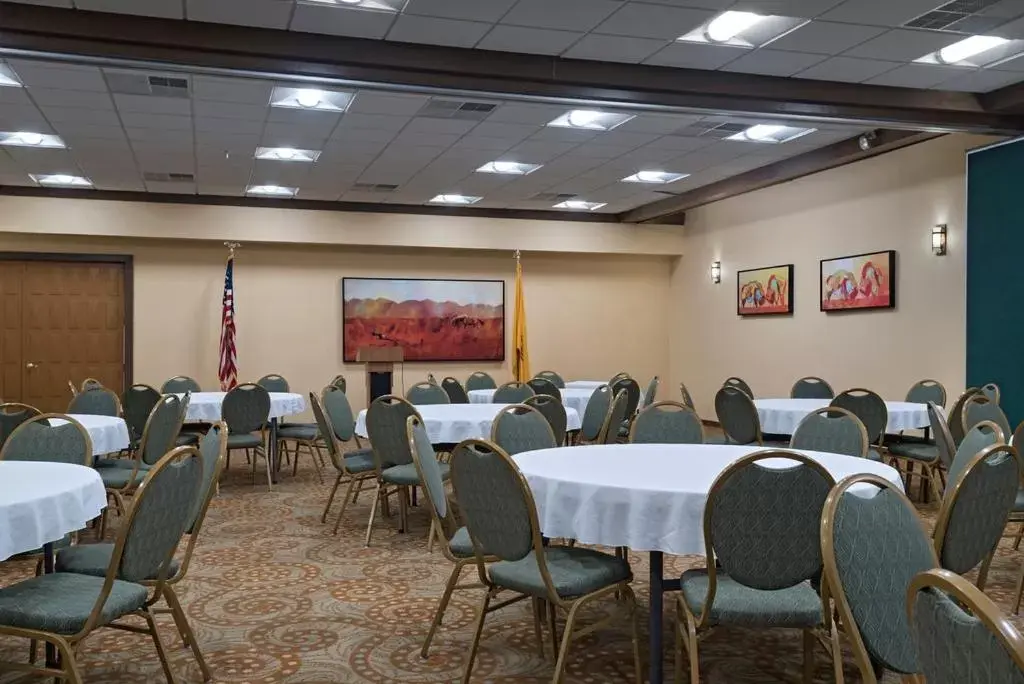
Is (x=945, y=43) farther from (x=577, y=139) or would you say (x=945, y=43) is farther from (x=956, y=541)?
(x=956, y=541)

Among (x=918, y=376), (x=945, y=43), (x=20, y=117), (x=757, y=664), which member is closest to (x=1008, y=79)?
(x=945, y=43)

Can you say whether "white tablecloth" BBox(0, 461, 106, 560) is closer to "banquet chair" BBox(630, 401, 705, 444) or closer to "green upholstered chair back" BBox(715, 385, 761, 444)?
"banquet chair" BBox(630, 401, 705, 444)

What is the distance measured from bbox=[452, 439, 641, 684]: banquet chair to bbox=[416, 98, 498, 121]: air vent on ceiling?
5262 millimetres

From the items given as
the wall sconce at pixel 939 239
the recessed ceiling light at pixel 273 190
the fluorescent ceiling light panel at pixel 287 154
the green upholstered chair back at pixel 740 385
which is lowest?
the green upholstered chair back at pixel 740 385

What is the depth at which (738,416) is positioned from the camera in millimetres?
6820

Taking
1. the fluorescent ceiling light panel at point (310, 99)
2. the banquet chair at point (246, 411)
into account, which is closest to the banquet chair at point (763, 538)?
the banquet chair at point (246, 411)

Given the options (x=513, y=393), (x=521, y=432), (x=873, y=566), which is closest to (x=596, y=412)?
(x=513, y=393)

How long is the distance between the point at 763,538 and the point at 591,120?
20.8 ft

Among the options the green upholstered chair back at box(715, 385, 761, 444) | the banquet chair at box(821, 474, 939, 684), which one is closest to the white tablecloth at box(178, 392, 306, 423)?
the green upholstered chair back at box(715, 385, 761, 444)

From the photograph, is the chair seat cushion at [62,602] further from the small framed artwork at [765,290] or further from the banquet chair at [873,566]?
the small framed artwork at [765,290]

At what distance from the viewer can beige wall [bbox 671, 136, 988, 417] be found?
30.0 ft

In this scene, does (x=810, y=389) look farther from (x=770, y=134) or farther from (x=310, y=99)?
(x=310, y=99)

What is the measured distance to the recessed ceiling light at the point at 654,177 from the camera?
1109 centimetres

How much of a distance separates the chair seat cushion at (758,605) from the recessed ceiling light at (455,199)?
33.2 ft
